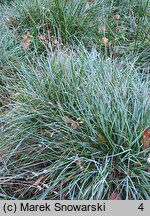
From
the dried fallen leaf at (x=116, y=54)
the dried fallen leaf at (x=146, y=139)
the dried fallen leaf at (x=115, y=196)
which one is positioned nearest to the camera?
the dried fallen leaf at (x=115, y=196)

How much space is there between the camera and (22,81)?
10.9ft

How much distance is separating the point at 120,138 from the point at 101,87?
545mm

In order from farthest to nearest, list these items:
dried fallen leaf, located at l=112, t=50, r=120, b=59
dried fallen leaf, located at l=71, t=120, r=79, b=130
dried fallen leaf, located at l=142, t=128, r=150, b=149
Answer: dried fallen leaf, located at l=112, t=50, r=120, b=59 < dried fallen leaf, located at l=71, t=120, r=79, b=130 < dried fallen leaf, located at l=142, t=128, r=150, b=149

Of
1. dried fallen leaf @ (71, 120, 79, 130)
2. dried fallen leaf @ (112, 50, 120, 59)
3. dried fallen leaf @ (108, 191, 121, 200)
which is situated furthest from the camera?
dried fallen leaf @ (112, 50, 120, 59)

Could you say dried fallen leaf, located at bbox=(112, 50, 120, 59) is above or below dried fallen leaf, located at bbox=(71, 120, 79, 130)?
above

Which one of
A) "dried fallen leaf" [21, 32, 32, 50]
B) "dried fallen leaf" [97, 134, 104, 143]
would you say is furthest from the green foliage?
"dried fallen leaf" [21, 32, 32, 50]

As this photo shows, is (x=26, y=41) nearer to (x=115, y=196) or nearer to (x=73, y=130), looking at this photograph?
(x=73, y=130)

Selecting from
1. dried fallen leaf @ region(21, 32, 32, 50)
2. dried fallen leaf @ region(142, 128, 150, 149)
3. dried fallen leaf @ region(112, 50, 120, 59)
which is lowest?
dried fallen leaf @ region(142, 128, 150, 149)

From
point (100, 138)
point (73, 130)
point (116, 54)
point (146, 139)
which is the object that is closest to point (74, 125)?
point (73, 130)

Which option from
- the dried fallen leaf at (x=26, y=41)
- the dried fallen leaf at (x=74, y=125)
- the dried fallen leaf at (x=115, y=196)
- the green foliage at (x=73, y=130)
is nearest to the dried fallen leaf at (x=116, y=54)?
the green foliage at (x=73, y=130)

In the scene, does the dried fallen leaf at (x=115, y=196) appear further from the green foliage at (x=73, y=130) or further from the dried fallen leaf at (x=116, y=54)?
the dried fallen leaf at (x=116, y=54)

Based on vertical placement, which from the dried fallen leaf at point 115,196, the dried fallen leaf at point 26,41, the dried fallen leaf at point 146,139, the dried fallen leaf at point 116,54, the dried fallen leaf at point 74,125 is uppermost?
the dried fallen leaf at point 26,41

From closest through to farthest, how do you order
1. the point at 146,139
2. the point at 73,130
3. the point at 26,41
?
the point at 146,139 < the point at 73,130 < the point at 26,41

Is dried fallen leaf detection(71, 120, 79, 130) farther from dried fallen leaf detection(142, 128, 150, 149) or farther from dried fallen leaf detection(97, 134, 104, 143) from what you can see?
dried fallen leaf detection(142, 128, 150, 149)
